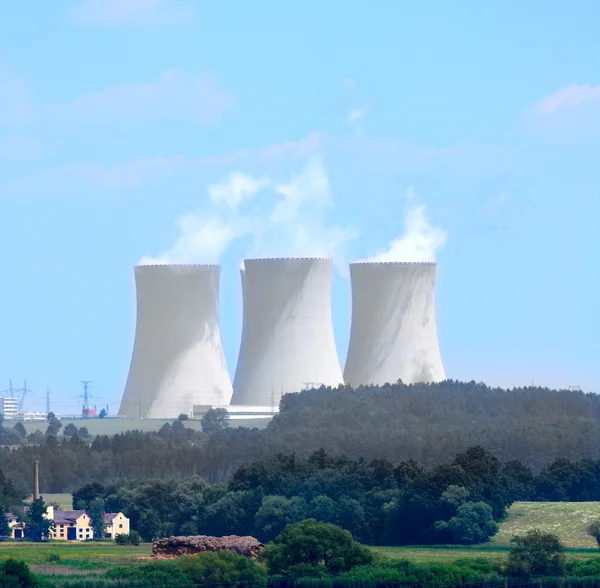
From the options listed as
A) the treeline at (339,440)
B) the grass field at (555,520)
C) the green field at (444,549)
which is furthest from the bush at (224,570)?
the treeline at (339,440)

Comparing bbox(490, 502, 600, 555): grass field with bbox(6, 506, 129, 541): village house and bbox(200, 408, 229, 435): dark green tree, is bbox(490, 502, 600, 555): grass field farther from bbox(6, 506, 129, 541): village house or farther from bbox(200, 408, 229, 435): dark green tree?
bbox(200, 408, 229, 435): dark green tree

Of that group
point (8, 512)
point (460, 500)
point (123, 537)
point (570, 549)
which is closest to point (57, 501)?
point (8, 512)

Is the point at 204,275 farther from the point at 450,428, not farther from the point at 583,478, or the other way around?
the point at 583,478

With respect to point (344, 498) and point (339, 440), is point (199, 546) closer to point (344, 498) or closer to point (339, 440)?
point (344, 498)

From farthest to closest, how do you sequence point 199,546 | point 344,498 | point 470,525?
point 344,498, point 470,525, point 199,546

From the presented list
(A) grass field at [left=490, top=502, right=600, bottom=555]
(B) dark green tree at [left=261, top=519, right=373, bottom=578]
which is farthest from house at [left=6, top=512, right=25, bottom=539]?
(B) dark green tree at [left=261, top=519, right=373, bottom=578]

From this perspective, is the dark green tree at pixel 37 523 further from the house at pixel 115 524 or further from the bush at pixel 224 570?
the bush at pixel 224 570

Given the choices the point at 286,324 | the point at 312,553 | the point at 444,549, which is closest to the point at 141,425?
the point at 286,324
